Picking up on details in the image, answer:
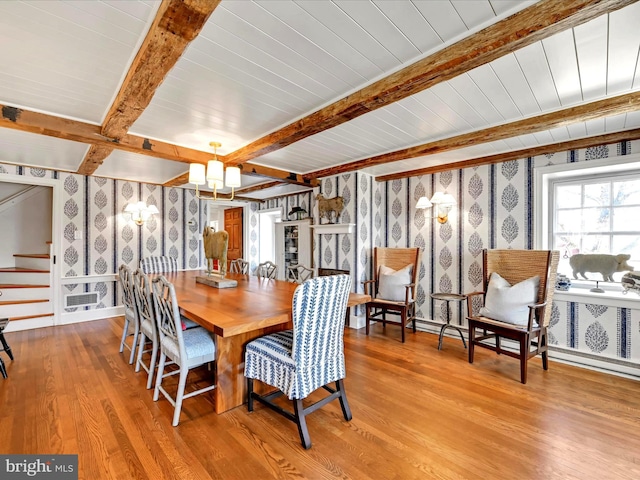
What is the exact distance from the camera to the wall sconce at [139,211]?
475cm

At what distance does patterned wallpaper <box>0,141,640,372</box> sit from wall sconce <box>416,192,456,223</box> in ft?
0.42

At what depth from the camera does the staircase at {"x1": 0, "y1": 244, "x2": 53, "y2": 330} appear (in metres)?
4.04

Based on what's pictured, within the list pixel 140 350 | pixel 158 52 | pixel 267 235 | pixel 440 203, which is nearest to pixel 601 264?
pixel 440 203

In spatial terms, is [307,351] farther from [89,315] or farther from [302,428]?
[89,315]

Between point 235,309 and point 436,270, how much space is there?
3.03 metres


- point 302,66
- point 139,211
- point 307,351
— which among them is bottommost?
point 307,351

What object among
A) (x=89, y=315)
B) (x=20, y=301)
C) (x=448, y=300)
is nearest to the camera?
(x=448, y=300)

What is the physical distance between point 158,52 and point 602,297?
4.13 m

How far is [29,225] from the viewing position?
5359 mm

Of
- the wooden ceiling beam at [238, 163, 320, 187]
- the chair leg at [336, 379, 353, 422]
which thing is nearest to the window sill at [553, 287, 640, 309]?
the chair leg at [336, 379, 353, 422]

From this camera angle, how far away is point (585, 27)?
146 cm

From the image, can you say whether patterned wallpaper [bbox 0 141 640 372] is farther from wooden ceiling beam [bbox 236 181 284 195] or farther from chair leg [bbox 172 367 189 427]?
chair leg [bbox 172 367 189 427]

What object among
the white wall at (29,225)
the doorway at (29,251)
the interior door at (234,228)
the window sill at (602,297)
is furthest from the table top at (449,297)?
the white wall at (29,225)

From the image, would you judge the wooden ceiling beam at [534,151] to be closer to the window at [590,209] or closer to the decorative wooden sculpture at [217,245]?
the window at [590,209]
